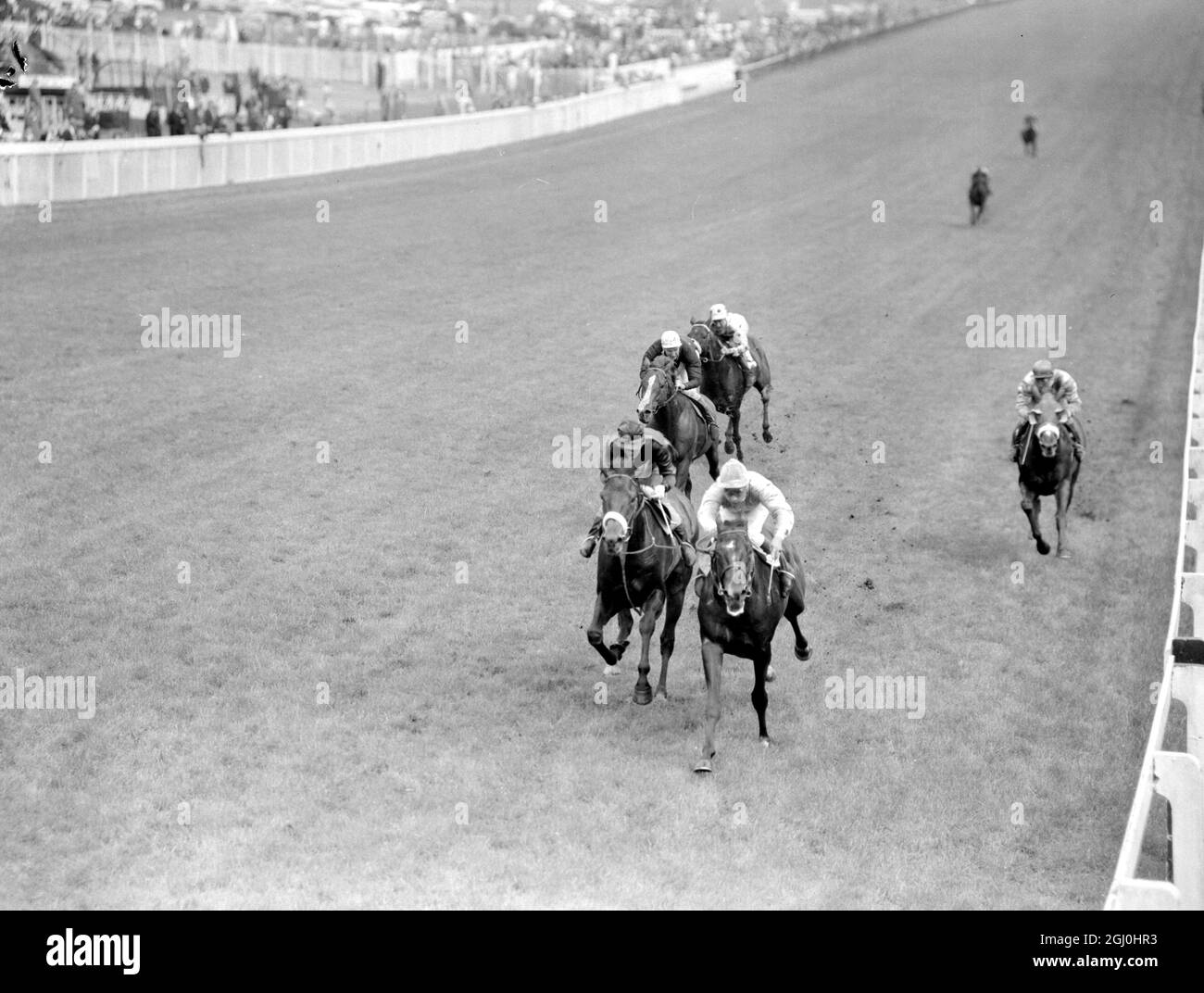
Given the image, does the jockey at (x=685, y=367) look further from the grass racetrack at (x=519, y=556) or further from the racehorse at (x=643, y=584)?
the racehorse at (x=643, y=584)

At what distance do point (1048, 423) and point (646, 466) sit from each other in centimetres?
576

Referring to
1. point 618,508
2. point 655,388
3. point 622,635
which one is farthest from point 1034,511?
point 618,508

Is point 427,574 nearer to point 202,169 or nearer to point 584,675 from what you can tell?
point 584,675

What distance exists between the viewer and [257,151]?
3238cm

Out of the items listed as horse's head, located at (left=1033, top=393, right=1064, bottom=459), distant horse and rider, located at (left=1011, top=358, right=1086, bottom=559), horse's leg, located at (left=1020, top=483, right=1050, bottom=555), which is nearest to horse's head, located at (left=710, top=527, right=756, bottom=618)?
horse's head, located at (left=1033, top=393, right=1064, bottom=459)

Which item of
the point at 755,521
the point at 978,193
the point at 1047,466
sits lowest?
the point at 1047,466

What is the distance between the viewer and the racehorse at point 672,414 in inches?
621

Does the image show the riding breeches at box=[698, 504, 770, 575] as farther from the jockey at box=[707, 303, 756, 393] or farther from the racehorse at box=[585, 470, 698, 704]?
the jockey at box=[707, 303, 756, 393]

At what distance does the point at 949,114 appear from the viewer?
158 ft

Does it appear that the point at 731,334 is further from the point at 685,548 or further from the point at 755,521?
the point at 755,521

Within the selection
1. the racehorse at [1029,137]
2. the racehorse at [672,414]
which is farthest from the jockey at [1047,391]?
the racehorse at [1029,137]

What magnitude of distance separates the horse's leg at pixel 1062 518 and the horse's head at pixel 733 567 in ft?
23.2
